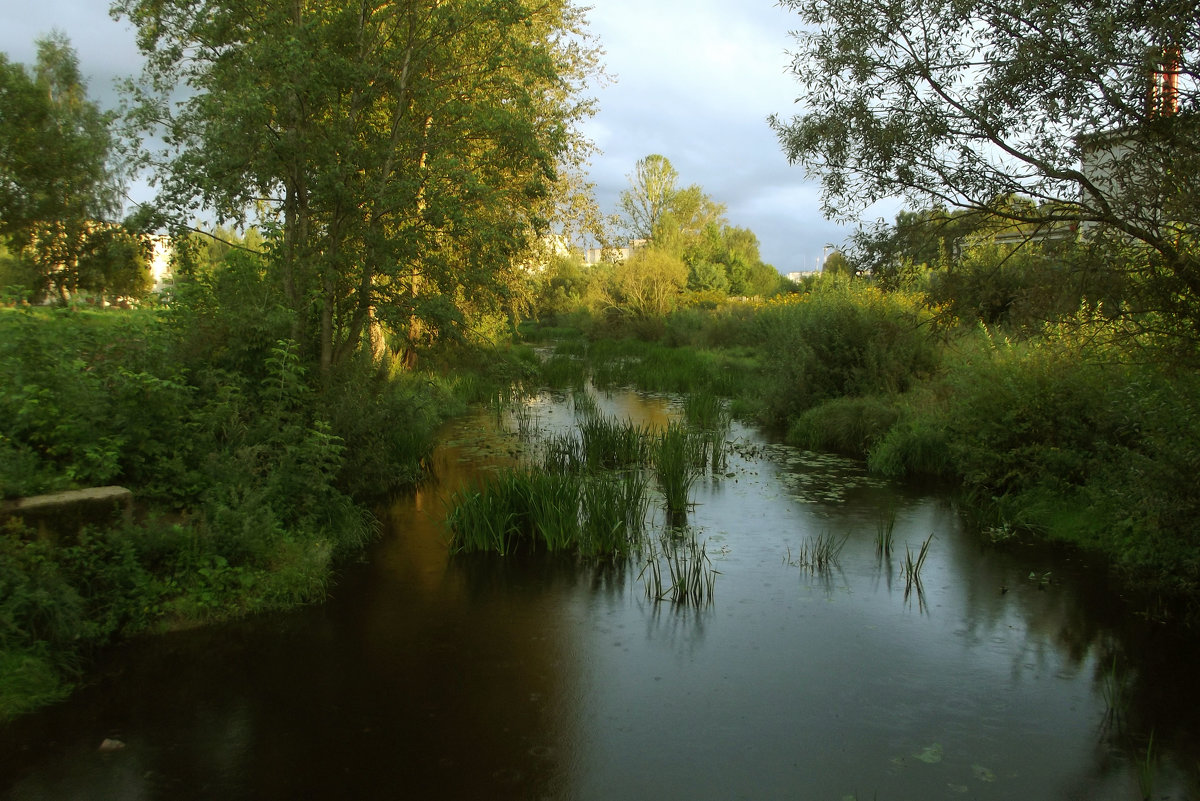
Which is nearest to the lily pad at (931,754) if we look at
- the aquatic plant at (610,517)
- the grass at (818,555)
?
the grass at (818,555)

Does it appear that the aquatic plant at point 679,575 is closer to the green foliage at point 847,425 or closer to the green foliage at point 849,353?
the green foliage at point 847,425

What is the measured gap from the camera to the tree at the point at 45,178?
1157 centimetres

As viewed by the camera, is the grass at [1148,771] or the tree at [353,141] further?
the tree at [353,141]

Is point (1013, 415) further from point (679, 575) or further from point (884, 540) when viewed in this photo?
point (679, 575)

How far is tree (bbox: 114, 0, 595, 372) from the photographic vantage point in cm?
927

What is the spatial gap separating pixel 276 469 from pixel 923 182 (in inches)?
248

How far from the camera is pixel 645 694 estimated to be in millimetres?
5781

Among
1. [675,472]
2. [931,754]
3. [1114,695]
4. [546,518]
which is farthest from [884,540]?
[931,754]

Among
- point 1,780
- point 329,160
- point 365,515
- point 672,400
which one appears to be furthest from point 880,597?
point 672,400

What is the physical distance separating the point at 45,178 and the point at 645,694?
38.0ft

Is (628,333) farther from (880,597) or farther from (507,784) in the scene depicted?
(507,784)

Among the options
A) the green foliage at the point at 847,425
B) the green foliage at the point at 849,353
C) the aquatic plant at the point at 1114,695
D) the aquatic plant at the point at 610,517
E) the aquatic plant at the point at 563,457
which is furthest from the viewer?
the green foliage at the point at 849,353

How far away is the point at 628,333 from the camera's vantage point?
36.0 meters

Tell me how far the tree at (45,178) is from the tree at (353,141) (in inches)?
103
